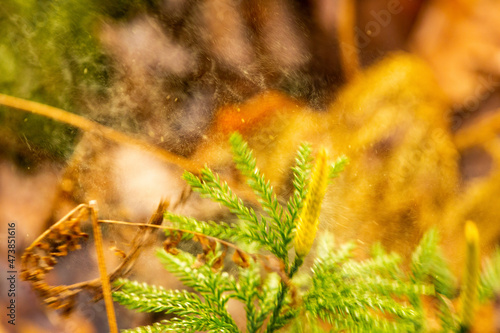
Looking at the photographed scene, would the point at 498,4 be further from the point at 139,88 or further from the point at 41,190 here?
the point at 41,190

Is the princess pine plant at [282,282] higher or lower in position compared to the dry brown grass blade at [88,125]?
lower

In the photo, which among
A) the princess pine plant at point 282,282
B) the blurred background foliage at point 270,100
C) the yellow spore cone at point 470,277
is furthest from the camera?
the blurred background foliage at point 270,100

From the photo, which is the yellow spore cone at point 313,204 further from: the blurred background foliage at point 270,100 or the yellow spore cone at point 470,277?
the blurred background foliage at point 270,100

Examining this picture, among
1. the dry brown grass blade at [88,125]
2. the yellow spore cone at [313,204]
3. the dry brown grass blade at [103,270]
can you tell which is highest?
the dry brown grass blade at [88,125]

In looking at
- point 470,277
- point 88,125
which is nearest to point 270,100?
point 88,125

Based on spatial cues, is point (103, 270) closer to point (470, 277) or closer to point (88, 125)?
point (88, 125)

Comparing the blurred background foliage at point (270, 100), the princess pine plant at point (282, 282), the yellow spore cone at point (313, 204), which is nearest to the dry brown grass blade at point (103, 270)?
the princess pine plant at point (282, 282)

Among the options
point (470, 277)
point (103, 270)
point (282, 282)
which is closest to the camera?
point (470, 277)

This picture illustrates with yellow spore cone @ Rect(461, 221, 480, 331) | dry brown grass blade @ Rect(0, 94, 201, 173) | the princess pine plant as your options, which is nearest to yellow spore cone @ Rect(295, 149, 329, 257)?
the princess pine plant

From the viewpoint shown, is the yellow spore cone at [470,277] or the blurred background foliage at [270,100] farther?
the blurred background foliage at [270,100]

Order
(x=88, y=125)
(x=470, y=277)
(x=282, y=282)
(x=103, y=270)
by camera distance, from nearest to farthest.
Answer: (x=470, y=277)
(x=282, y=282)
(x=103, y=270)
(x=88, y=125)
